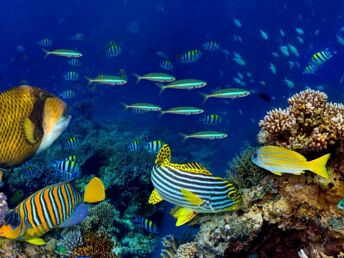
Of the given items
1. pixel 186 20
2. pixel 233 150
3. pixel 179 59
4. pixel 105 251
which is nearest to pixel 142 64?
pixel 186 20

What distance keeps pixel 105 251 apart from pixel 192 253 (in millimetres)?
1220

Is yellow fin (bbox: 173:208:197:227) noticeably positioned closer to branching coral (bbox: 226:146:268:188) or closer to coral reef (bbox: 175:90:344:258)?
coral reef (bbox: 175:90:344:258)

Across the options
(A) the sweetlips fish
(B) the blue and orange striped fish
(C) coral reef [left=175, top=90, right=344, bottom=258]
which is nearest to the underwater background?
(C) coral reef [left=175, top=90, right=344, bottom=258]

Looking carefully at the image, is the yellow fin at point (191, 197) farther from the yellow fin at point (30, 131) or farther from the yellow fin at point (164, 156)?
the yellow fin at point (30, 131)

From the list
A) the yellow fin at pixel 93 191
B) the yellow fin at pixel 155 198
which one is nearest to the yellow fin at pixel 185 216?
the yellow fin at pixel 155 198

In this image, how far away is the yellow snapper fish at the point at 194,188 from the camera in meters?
3.50

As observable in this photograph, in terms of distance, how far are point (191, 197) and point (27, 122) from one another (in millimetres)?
1890

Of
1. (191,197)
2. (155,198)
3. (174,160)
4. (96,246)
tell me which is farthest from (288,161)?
(174,160)

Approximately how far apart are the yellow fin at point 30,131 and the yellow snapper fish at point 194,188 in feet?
5.74

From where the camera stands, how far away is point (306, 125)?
4.11 meters

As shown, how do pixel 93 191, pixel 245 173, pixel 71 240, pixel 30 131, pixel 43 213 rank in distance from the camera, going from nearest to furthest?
pixel 30 131 < pixel 43 213 < pixel 93 191 < pixel 245 173 < pixel 71 240

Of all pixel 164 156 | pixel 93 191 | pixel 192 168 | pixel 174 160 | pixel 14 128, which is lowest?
pixel 174 160

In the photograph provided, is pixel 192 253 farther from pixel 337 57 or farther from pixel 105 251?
pixel 337 57

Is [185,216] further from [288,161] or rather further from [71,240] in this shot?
[71,240]
